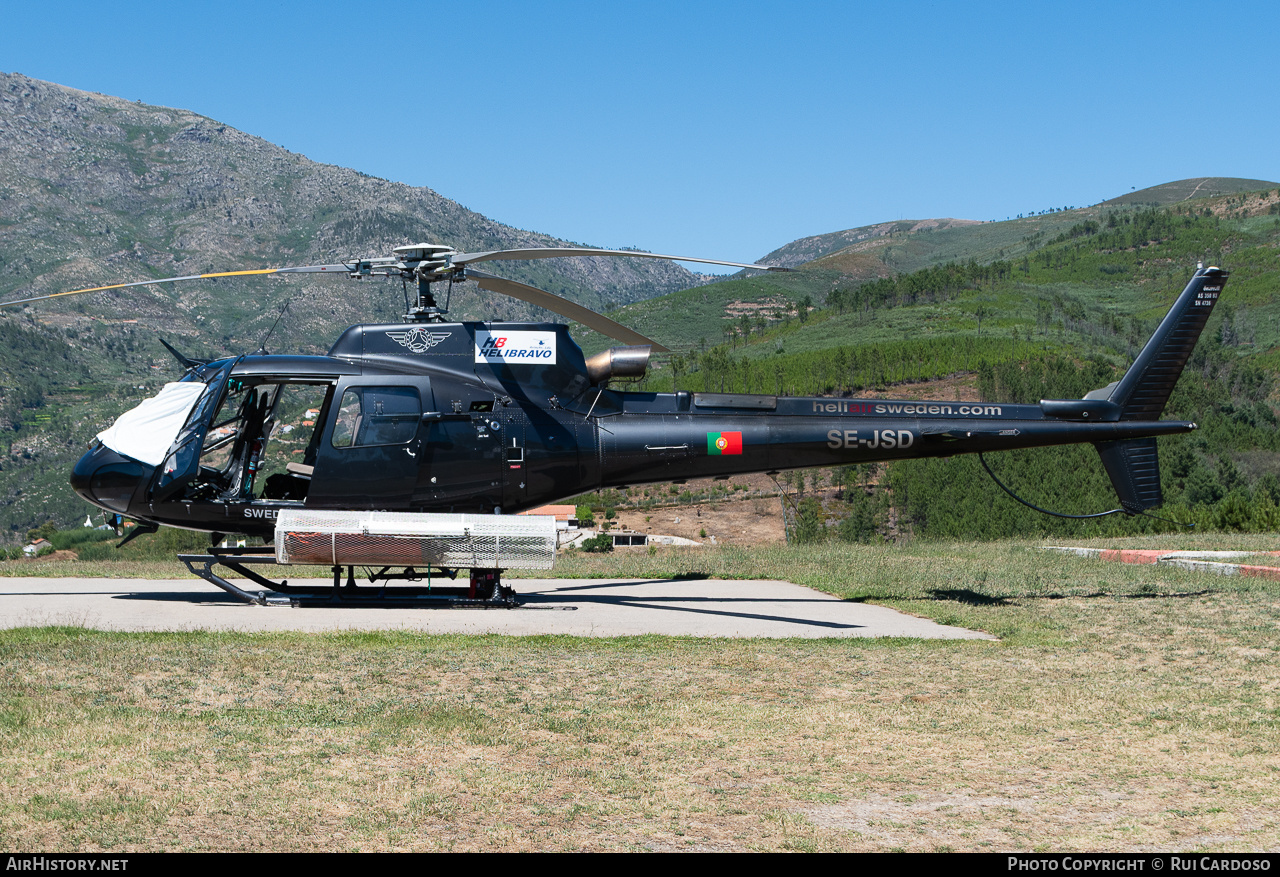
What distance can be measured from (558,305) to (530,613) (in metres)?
3.72

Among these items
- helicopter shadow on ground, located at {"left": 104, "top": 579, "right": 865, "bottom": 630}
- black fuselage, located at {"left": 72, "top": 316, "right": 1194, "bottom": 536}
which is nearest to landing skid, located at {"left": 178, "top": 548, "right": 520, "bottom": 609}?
helicopter shadow on ground, located at {"left": 104, "top": 579, "right": 865, "bottom": 630}

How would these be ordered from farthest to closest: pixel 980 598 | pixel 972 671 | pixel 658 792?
pixel 980 598 → pixel 972 671 → pixel 658 792

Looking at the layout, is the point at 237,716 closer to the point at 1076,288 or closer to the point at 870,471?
the point at 870,471

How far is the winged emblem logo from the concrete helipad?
324cm

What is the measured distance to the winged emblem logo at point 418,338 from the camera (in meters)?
13.8

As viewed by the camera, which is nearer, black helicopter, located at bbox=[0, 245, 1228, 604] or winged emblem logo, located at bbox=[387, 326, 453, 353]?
black helicopter, located at bbox=[0, 245, 1228, 604]

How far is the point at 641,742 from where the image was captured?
7.04 m

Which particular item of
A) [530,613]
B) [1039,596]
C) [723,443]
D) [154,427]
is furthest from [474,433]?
[1039,596]

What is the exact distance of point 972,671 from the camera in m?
9.52

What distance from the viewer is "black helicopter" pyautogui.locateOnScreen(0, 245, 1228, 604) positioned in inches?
510

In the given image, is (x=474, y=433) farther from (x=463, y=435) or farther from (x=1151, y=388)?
(x=1151, y=388)

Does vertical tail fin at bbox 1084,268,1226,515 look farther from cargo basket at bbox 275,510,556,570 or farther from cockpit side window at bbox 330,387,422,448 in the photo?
cockpit side window at bbox 330,387,422,448

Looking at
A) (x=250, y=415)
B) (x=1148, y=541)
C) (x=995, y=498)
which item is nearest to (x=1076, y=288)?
(x=995, y=498)
